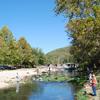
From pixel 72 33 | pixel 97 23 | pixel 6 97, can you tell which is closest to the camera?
pixel 6 97

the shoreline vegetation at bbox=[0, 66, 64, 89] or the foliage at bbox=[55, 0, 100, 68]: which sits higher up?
the foliage at bbox=[55, 0, 100, 68]

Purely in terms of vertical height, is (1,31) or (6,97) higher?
(1,31)

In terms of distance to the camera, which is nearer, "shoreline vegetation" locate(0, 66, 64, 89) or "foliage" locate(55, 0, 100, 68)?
"foliage" locate(55, 0, 100, 68)

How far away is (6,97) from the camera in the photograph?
43.0 meters

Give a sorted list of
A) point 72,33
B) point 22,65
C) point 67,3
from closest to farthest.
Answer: point 67,3 → point 72,33 → point 22,65

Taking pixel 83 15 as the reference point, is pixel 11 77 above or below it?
below

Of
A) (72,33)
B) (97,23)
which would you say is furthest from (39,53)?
(97,23)

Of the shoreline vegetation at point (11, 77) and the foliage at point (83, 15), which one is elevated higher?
the foliage at point (83, 15)

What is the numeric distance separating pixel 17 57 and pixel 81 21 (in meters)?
73.9

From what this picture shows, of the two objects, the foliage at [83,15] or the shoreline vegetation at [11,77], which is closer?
the foliage at [83,15]

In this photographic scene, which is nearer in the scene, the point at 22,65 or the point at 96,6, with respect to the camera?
the point at 96,6

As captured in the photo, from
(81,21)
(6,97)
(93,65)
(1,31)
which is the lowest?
(6,97)

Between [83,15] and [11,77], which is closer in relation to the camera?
[83,15]

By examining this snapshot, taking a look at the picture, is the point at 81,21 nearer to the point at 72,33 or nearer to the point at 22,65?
the point at 72,33
